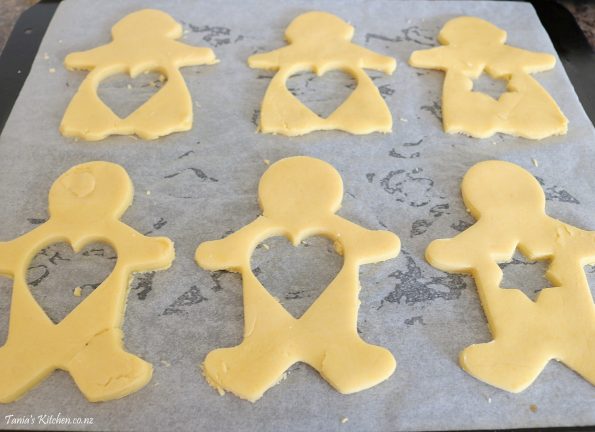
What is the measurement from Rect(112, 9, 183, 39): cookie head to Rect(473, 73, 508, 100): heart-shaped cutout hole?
61cm

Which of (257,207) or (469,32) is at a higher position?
(469,32)

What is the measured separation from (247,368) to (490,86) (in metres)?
0.76

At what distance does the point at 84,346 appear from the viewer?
87 centimetres

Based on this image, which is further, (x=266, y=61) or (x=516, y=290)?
(x=266, y=61)

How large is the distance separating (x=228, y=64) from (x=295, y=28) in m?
0.16

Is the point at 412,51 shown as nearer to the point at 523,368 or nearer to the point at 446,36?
the point at 446,36

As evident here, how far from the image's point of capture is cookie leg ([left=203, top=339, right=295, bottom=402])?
0.84 meters

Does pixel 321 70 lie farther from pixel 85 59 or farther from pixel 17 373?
pixel 17 373

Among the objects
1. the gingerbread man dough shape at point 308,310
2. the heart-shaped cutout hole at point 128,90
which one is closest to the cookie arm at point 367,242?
the gingerbread man dough shape at point 308,310

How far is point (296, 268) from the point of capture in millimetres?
980

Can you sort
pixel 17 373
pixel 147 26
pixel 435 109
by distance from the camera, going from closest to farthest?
pixel 17 373
pixel 435 109
pixel 147 26

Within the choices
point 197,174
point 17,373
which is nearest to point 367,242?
point 197,174

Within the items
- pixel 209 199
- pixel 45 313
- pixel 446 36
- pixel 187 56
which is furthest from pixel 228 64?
pixel 45 313

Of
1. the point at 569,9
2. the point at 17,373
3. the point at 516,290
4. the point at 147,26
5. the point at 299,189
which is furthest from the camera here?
the point at 569,9
